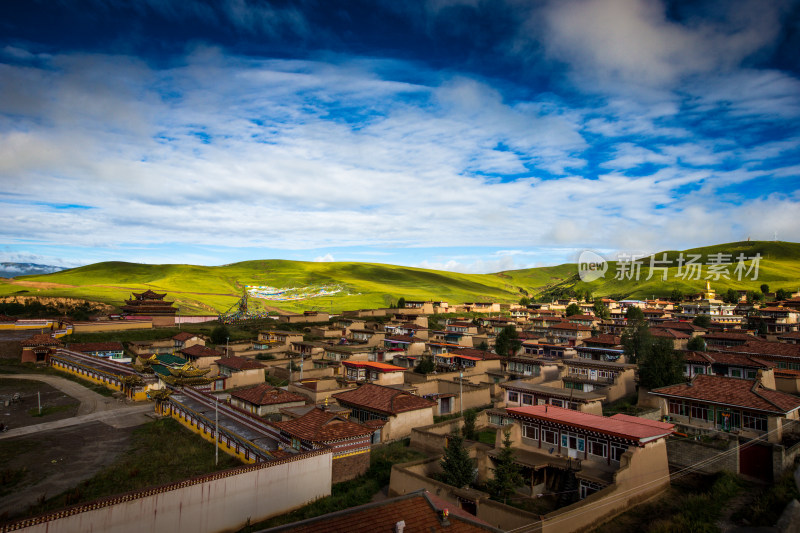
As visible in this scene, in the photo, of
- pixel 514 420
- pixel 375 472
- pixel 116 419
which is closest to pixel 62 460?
pixel 116 419

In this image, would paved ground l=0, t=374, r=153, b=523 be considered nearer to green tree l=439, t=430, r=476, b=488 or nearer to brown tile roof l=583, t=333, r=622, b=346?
green tree l=439, t=430, r=476, b=488

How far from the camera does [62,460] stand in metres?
28.0

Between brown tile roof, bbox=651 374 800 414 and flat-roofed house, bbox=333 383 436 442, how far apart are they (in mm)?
17846

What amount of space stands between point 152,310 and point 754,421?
108315mm

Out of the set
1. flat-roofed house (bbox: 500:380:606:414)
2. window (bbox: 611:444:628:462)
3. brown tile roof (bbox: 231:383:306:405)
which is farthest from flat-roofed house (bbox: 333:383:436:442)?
window (bbox: 611:444:628:462)

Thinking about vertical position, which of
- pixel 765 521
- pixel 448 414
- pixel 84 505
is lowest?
pixel 448 414

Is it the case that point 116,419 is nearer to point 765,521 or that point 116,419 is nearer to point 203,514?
point 203,514

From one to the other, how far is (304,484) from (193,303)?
131 m

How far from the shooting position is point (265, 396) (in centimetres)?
3591

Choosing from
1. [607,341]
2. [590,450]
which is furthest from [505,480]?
[607,341]

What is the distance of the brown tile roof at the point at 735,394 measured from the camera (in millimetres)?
28125

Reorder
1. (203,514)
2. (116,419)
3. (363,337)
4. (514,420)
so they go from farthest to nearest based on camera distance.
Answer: (363,337)
(116,419)
(514,420)
(203,514)

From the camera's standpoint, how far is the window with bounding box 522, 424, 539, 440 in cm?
2639

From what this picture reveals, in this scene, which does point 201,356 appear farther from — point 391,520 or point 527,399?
point 391,520
